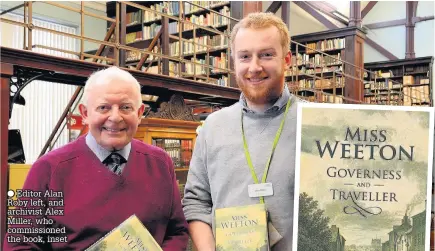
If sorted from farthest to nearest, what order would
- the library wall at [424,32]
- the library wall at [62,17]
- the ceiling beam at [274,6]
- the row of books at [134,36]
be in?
the library wall at [424,32] → the ceiling beam at [274,6] → the library wall at [62,17] → the row of books at [134,36]

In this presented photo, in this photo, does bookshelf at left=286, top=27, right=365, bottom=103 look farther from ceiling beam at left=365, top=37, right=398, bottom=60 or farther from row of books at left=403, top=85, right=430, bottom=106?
ceiling beam at left=365, top=37, right=398, bottom=60

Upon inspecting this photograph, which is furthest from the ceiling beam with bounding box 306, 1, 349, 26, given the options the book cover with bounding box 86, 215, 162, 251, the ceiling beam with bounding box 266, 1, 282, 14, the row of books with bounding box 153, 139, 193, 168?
the book cover with bounding box 86, 215, 162, 251

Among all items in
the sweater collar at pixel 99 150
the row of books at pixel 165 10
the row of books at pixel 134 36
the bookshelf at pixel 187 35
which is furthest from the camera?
the row of books at pixel 134 36

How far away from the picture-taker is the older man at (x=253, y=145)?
129 cm

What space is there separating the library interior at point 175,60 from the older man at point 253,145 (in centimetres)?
62

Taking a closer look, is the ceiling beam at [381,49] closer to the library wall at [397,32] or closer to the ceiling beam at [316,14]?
the library wall at [397,32]

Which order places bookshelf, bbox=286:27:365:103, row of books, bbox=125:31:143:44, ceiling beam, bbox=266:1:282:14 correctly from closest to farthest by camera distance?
row of books, bbox=125:31:143:44 < bookshelf, bbox=286:27:365:103 < ceiling beam, bbox=266:1:282:14

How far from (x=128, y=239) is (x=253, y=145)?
0.44 metres

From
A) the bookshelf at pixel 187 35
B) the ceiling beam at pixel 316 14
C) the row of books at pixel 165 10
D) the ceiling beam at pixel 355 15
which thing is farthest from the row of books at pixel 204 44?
the ceiling beam at pixel 316 14

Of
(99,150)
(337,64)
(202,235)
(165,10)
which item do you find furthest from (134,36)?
(202,235)

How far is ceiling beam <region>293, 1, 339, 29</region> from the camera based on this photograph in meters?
11.0

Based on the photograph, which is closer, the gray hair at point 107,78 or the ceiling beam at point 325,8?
the gray hair at point 107,78

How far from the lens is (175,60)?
468 cm

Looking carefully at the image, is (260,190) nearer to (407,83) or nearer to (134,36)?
(134,36)
